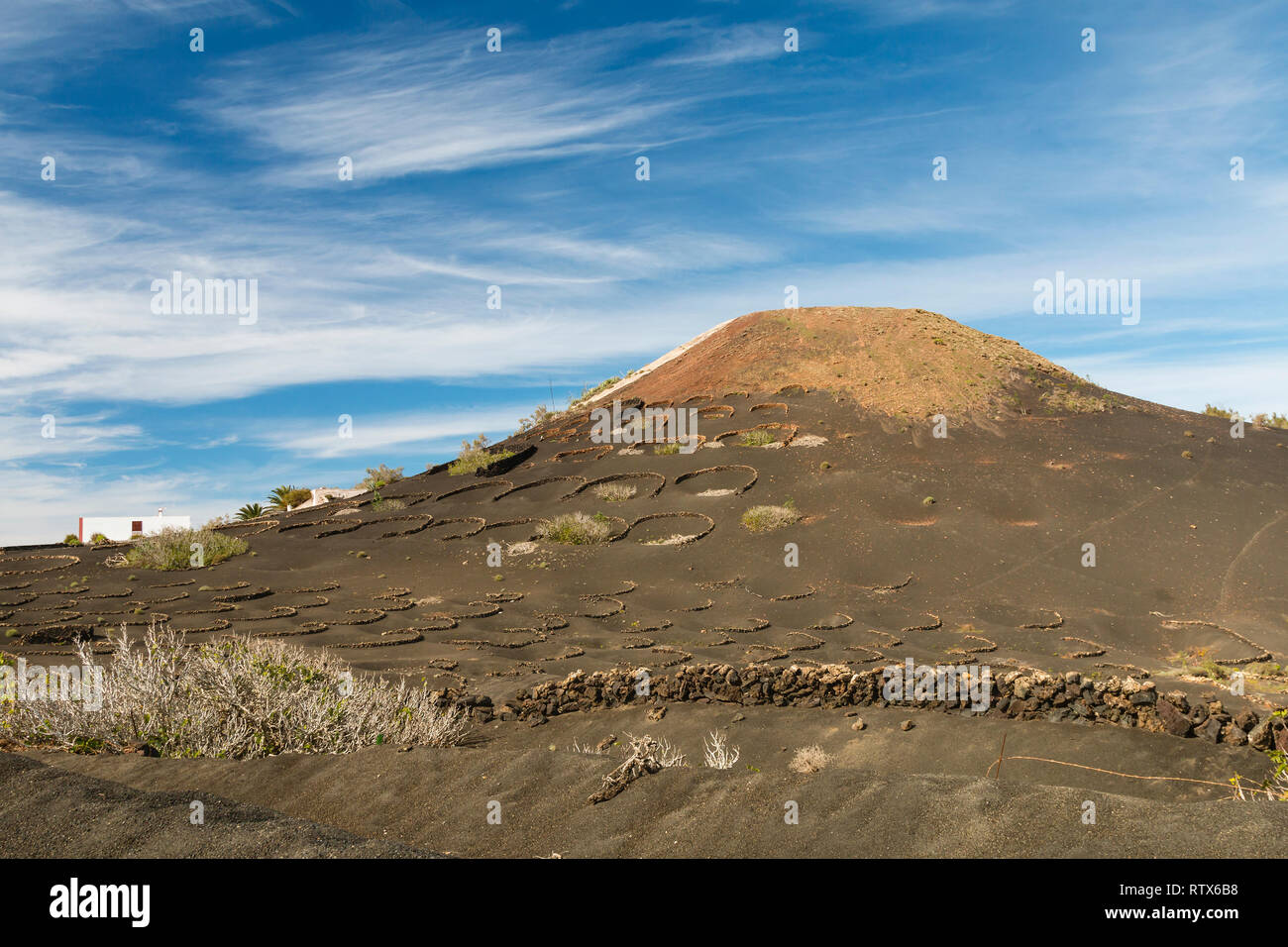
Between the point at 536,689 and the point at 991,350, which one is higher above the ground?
the point at 991,350

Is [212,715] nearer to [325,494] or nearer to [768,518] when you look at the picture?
[768,518]

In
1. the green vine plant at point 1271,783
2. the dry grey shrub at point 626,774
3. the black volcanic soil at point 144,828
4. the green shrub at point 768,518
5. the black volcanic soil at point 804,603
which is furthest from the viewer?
the green shrub at point 768,518

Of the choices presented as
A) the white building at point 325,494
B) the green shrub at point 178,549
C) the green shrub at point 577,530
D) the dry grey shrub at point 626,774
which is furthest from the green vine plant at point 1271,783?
the white building at point 325,494

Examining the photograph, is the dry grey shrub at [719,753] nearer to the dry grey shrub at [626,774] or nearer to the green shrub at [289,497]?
the dry grey shrub at [626,774]

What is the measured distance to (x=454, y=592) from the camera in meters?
19.8

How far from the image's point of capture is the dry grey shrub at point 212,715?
7.56 metres

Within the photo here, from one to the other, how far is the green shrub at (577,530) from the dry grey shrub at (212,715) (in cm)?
1442

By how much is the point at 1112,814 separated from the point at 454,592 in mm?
16304

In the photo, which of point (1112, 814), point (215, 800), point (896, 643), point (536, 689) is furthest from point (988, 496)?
point (215, 800)

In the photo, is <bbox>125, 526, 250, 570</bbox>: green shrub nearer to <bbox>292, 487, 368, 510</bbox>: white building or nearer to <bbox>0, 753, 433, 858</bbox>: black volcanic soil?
<bbox>292, 487, 368, 510</bbox>: white building

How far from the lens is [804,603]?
18.2 m

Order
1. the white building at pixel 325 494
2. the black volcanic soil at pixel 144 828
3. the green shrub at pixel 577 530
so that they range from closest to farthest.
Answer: the black volcanic soil at pixel 144 828 < the green shrub at pixel 577 530 < the white building at pixel 325 494

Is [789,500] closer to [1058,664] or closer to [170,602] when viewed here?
[1058,664]

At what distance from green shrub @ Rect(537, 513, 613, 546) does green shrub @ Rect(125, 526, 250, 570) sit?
27.6 ft
